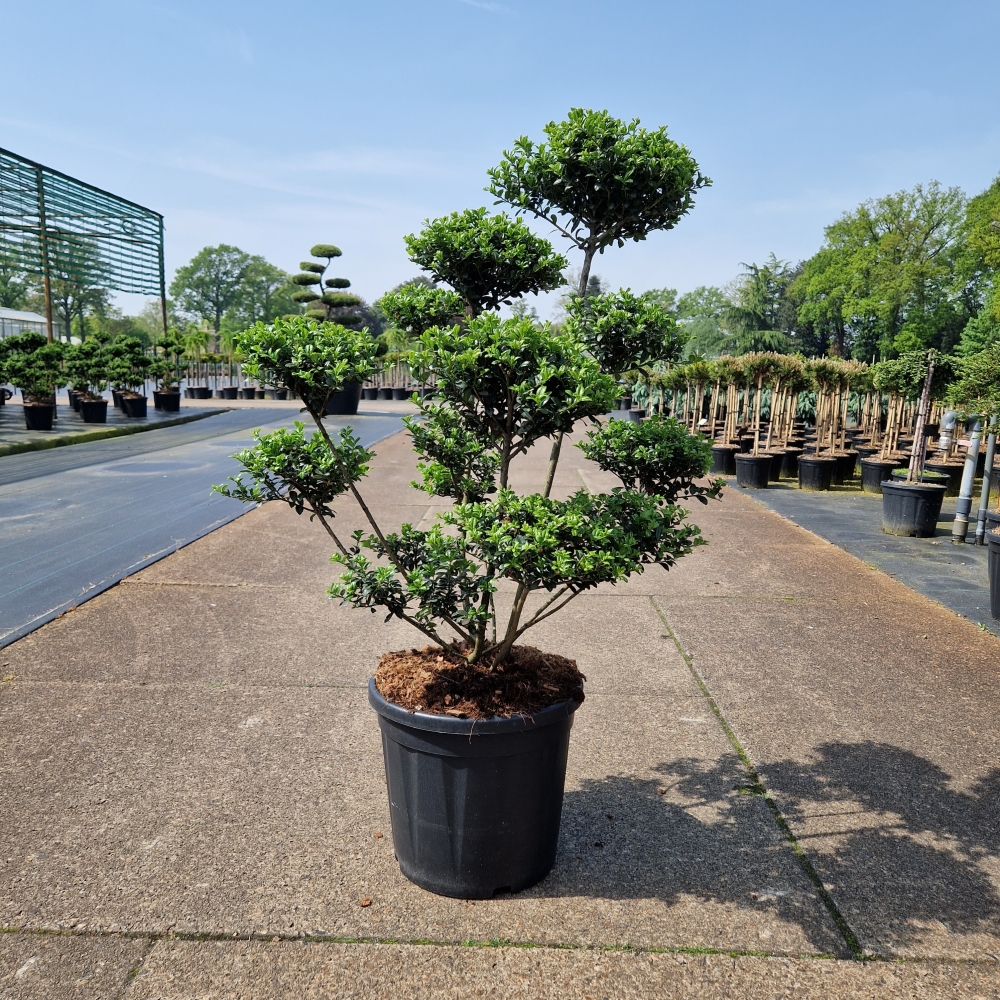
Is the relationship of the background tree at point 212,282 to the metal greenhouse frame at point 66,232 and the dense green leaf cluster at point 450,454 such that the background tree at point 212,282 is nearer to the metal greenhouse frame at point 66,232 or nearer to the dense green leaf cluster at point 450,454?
the metal greenhouse frame at point 66,232

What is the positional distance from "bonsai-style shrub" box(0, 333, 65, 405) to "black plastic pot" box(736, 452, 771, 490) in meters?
14.7

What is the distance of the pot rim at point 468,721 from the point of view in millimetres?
2445

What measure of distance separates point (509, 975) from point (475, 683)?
886mm

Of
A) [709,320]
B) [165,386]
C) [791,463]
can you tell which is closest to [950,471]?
[791,463]

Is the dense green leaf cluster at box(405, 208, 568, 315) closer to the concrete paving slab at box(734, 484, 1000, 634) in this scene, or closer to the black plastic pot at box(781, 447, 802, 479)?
the concrete paving slab at box(734, 484, 1000, 634)

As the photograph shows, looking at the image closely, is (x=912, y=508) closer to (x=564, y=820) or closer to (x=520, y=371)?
(x=564, y=820)

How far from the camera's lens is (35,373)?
1717 centimetres

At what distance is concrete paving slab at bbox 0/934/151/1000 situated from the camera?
2125 millimetres

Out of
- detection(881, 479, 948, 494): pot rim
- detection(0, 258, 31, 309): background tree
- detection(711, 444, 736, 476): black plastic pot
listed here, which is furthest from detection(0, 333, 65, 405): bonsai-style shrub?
detection(0, 258, 31, 309): background tree

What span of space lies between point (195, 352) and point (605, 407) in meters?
41.1

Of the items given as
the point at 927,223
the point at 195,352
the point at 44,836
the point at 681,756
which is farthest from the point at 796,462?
the point at 927,223

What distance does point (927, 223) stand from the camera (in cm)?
4316

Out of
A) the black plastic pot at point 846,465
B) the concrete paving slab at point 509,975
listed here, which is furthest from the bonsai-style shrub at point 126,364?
the concrete paving slab at point 509,975

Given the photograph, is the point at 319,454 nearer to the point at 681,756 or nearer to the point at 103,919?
the point at 103,919
